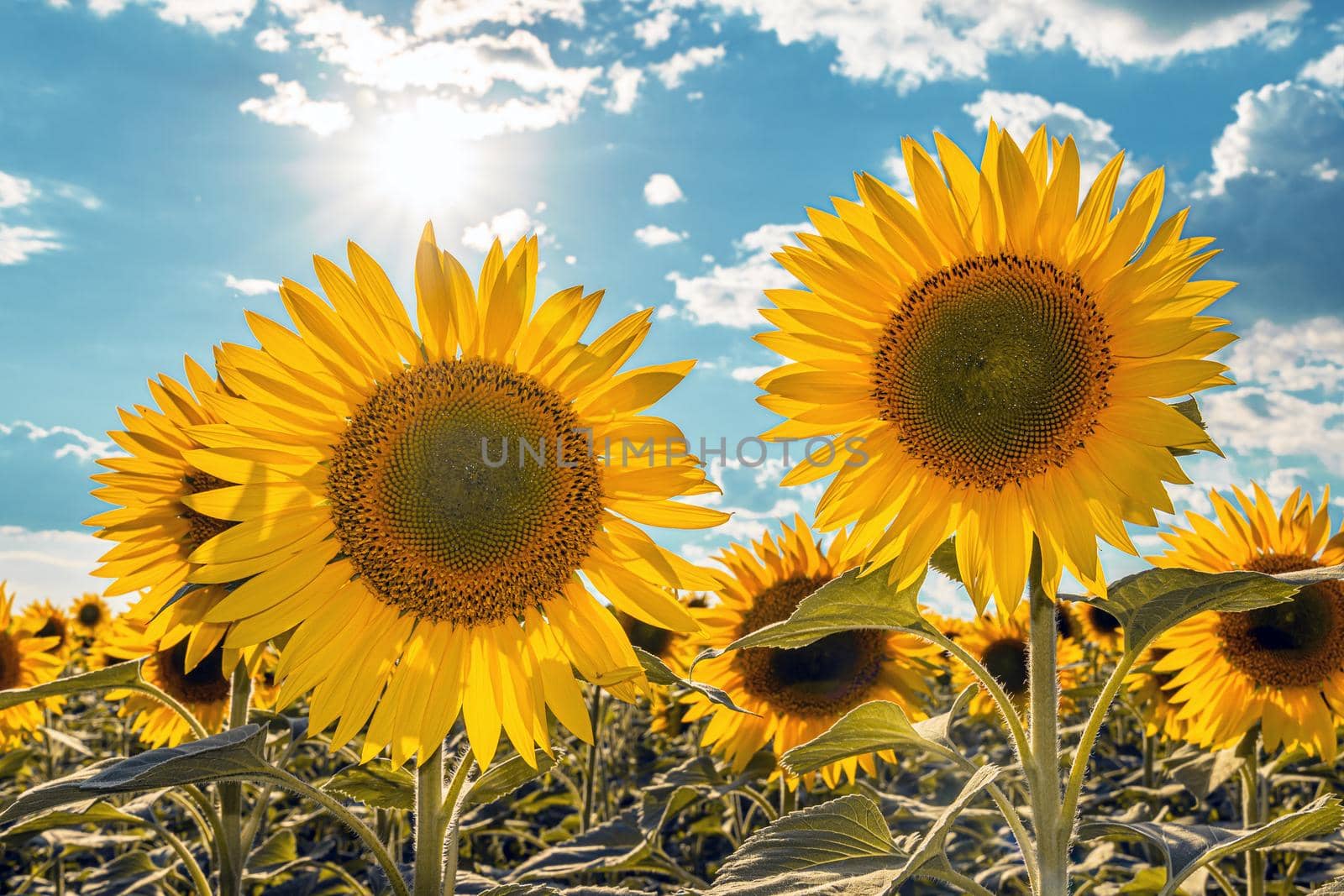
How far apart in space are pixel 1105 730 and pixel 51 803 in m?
9.46

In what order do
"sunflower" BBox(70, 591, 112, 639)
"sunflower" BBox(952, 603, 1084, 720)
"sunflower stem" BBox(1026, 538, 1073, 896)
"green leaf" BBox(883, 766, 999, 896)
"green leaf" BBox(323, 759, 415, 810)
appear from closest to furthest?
"green leaf" BBox(883, 766, 999, 896) → "sunflower stem" BBox(1026, 538, 1073, 896) → "green leaf" BBox(323, 759, 415, 810) → "sunflower" BBox(952, 603, 1084, 720) → "sunflower" BBox(70, 591, 112, 639)

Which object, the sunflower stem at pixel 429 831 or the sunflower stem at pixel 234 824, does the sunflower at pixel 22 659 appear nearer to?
the sunflower stem at pixel 234 824

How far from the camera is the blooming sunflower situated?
251cm

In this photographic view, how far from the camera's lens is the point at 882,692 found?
500 cm

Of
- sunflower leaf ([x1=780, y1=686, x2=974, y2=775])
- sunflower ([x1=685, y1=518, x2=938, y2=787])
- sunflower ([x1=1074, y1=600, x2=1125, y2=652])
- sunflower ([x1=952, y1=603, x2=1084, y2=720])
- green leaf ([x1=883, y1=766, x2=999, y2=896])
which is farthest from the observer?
sunflower ([x1=1074, y1=600, x2=1125, y2=652])

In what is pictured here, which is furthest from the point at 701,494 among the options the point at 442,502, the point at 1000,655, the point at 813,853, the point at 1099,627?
the point at 1099,627

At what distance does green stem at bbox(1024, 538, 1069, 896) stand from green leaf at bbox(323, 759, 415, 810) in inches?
61.0

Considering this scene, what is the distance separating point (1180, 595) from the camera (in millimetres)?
2344

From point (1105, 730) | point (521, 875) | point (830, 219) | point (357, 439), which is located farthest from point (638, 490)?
point (1105, 730)

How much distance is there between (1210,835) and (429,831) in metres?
2.11

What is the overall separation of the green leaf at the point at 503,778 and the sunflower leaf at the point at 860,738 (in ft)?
2.02

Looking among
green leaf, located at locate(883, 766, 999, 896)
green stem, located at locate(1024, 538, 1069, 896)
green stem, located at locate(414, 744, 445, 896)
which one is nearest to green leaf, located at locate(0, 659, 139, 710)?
Result: green stem, located at locate(414, 744, 445, 896)

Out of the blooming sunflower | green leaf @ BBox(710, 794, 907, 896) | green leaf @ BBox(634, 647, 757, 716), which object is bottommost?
green leaf @ BBox(710, 794, 907, 896)

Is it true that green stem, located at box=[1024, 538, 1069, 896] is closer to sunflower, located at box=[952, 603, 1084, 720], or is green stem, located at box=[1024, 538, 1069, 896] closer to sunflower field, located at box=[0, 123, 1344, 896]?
sunflower field, located at box=[0, 123, 1344, 896]
